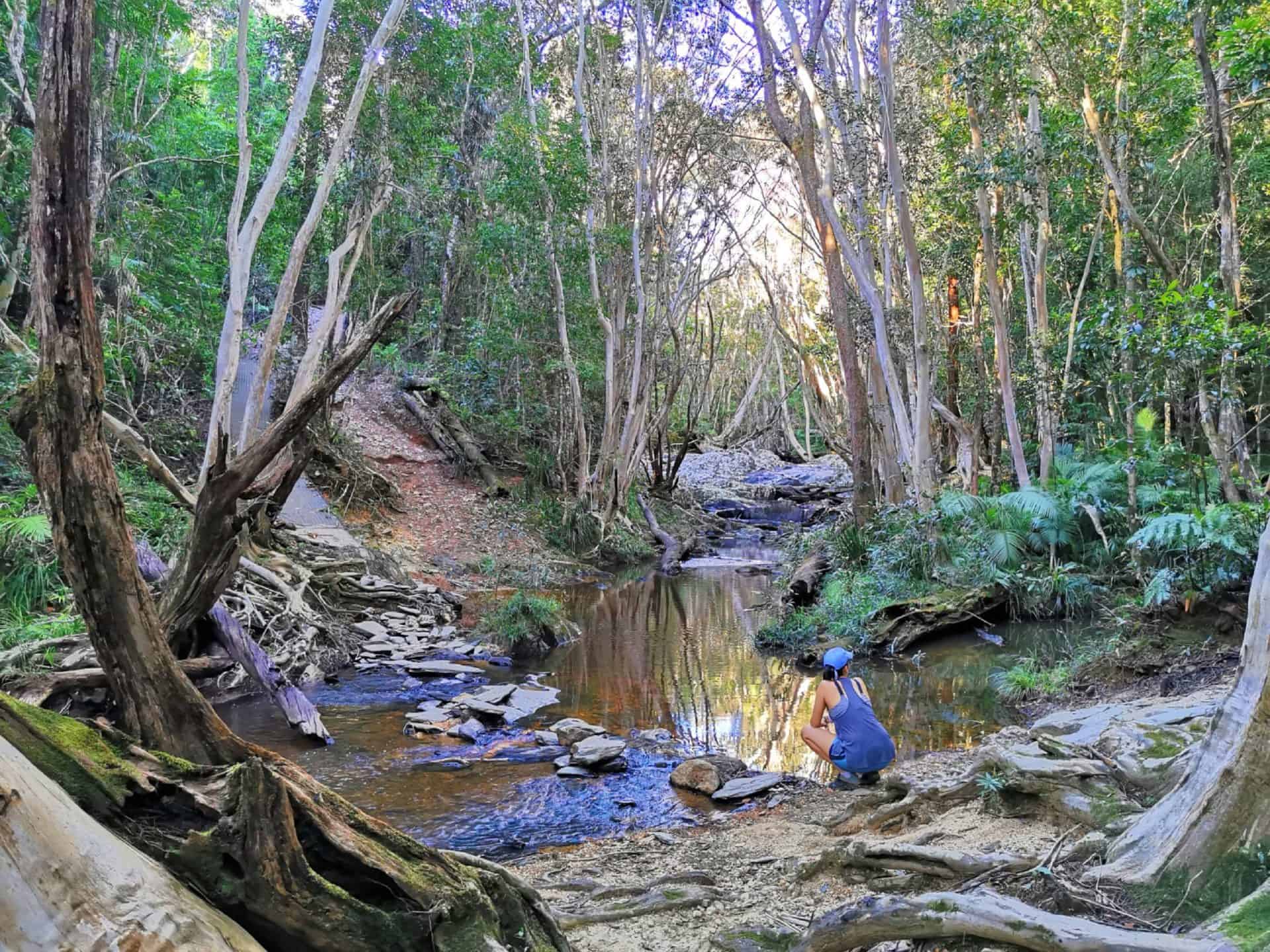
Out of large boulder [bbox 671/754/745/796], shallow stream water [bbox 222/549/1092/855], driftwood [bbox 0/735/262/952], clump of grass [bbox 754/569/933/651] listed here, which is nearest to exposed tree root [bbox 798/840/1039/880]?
shallow stream water [bbox 222/549/1092/855]

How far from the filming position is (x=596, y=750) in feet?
25.0

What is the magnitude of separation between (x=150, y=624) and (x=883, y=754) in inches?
213

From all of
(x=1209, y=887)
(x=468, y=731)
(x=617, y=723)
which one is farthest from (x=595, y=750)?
(x=1209, y=887)

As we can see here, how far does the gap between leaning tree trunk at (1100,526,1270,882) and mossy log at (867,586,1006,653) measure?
26.2 feet

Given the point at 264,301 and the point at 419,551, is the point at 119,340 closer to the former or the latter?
the point at 419,551

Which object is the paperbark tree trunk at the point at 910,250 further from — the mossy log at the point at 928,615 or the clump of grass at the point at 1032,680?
the clump of grass at the point at 1032,680

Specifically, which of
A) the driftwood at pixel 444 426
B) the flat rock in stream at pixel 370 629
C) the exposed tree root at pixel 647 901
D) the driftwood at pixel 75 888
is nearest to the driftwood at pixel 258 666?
the flat rock in stream at pixel 370 629

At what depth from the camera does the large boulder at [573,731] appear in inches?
318

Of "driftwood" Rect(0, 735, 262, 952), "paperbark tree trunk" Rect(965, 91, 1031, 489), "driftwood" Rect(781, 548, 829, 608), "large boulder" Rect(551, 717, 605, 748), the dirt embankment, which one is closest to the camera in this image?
"driftwood" Rect(0, 735, 262, 952)

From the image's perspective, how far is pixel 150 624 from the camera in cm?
310

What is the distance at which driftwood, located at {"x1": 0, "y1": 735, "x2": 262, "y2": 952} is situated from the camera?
182 centimetres

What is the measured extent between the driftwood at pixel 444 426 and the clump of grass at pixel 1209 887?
61.9 feet

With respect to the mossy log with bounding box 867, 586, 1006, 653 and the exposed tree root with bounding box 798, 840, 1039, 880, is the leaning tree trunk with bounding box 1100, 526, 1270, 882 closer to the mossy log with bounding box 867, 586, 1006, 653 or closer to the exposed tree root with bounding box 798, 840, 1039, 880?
the exposed tree root with bounding box 798, 840, 1039, 880

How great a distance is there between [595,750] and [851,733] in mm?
2312
